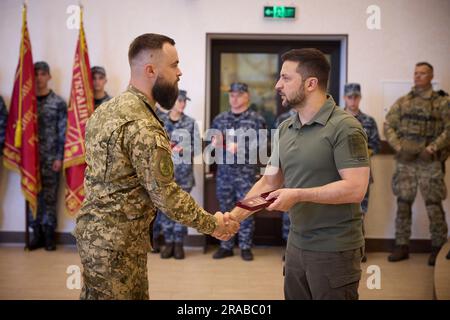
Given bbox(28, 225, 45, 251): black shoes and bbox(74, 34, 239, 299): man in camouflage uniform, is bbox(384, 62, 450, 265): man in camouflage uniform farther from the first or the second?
bbox(28, 225, 45, 251): black shoes

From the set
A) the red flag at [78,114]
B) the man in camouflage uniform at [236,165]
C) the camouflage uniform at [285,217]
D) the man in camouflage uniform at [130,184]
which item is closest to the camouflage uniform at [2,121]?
the red flag at [78,114]

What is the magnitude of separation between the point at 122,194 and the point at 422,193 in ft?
11.6

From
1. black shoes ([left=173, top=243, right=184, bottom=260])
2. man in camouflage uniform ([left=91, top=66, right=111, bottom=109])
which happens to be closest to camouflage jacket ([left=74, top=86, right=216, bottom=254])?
black shoes ([left=173, top=243, right=184, bottom=260])

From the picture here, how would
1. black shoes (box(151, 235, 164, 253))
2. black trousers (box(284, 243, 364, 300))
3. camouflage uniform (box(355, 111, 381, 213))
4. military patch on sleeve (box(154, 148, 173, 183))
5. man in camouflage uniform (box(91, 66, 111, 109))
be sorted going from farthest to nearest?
black shoes (box(151, 235, 164, 253)) → man in camouflage uniform (box(91, 66, 111, 109)) → camouflage uniform (box(355, 111, 381, 213)) → black trousers (box(284, 243, 364, 300)) → military patch on sleeve (box(154, 148, 173, 183))

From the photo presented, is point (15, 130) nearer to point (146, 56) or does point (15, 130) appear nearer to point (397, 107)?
point (146, 56)

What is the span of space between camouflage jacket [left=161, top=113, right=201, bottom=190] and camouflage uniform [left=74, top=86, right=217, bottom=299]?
265 cm

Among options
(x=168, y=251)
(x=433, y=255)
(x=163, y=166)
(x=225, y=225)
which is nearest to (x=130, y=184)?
(x=163, y=166)

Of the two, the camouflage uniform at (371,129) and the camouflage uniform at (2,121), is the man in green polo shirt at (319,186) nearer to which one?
the camouflage uniform at (371,129)

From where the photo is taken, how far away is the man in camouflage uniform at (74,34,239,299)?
1.70 metres

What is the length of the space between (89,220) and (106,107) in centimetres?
45

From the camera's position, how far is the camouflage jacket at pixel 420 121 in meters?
4.34

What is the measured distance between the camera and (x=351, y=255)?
5.92 ft

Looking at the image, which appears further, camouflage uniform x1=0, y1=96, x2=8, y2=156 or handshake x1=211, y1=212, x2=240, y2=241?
camouflage uniform x1=0, y1=96, x2=8, y2=156

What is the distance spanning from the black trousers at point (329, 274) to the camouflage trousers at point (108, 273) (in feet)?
2.22
